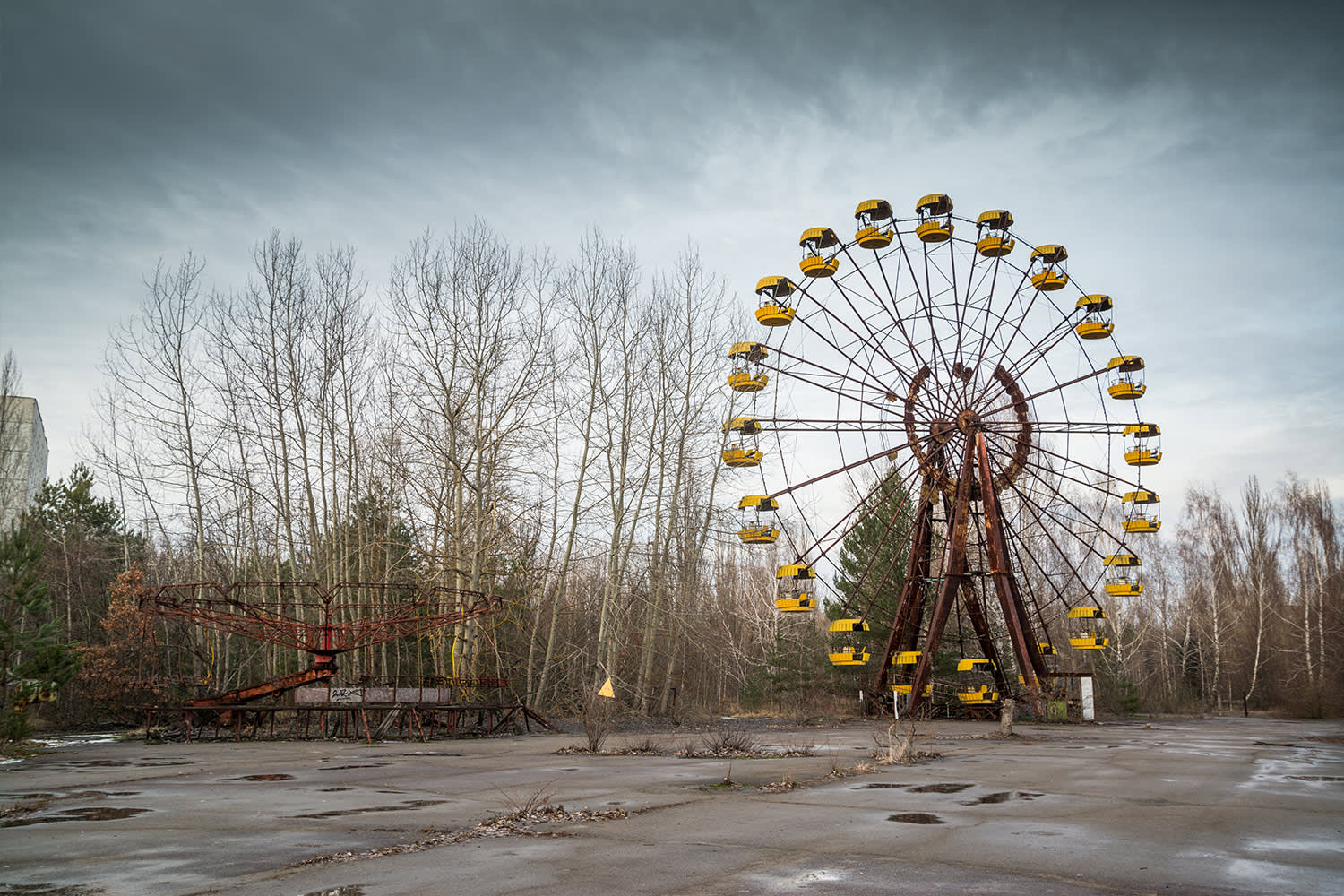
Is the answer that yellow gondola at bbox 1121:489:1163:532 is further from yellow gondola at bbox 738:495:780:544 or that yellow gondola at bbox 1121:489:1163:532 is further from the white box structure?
the white box structure

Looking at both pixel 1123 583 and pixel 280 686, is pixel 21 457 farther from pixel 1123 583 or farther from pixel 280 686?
pixel 1123 583

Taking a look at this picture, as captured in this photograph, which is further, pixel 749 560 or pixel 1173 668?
pixel 749 560

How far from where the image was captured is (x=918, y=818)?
9352mm

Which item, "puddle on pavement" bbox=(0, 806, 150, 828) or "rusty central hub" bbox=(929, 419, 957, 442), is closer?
"puddle on pavement" bbox=(0, 806, 150, 828)

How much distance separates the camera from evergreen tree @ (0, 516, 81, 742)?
60.0 ft

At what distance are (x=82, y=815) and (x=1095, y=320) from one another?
30269mm

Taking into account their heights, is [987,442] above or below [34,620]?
above

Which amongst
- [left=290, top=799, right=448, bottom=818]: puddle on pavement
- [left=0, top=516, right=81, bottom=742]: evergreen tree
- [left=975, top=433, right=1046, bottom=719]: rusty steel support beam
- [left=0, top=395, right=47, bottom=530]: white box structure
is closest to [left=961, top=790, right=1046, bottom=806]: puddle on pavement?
[left=290, top=799, right=448, bottom=818]: puddle on pavement

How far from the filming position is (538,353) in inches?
1230

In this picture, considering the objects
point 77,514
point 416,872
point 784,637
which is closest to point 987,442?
point 784,637

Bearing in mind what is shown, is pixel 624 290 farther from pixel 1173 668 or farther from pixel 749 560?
pixel 1173 668

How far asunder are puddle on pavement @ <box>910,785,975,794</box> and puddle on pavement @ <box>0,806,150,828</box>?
8.87 m

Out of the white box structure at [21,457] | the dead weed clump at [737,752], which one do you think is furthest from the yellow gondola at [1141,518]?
the white box structure at [21,457]

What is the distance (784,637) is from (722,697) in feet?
49.9
